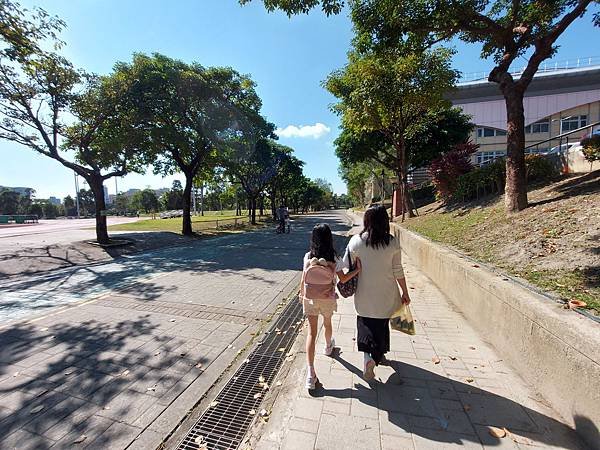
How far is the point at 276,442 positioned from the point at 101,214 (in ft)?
44.0

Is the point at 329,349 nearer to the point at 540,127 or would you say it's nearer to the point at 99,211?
the point at 99,211

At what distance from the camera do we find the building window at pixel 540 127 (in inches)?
1666

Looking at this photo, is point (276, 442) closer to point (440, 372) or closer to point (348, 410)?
point (348, 410)

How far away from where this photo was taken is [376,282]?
2707 mm

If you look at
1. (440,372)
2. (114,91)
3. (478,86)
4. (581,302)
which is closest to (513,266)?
(581,302)

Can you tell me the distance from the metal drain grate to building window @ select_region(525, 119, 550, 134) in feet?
176

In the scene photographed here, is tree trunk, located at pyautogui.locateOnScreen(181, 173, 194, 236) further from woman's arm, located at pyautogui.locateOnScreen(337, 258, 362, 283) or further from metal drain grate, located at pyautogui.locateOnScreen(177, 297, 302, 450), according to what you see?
woman's arm, located at pyautogui.locateOnScreen(337, 258, 362, 283)

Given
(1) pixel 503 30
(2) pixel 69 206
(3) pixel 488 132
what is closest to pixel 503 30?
(1) pixel 503 30

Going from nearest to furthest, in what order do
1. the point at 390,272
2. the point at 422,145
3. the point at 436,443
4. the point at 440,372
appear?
the point at 436,443 < the point at 390,272 < the point at 440,372 < the point at 422,145

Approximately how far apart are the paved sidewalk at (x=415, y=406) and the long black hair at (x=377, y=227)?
1.39 meters

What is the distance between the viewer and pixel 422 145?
18672 millimetres

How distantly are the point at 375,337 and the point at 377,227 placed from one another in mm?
1034

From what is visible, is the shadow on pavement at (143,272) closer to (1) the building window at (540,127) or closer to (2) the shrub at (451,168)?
(2) the shrub at (451,168)

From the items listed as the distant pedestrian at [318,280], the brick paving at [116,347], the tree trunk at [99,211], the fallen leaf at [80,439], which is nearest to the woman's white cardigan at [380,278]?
the distant pedestrian at [318,280]
